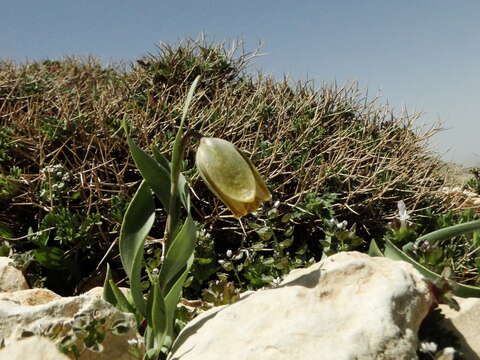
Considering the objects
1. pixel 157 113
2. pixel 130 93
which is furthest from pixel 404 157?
pixel 130 93

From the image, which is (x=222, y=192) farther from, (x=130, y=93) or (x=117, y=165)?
(x=130, y=93)

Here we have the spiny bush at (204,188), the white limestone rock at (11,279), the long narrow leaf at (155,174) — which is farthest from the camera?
the spiny bush at (204,188)

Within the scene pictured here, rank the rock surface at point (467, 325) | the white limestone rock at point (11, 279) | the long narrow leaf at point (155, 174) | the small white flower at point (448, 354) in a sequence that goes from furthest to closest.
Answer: the white limestone rock at point (11, 279) < the long narrow leaf at point (155, 174) < the rock surface at point (467, 325) < the small white flower at point (448, 354)

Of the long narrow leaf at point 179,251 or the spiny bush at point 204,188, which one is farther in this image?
the spiny bush at point 204,188

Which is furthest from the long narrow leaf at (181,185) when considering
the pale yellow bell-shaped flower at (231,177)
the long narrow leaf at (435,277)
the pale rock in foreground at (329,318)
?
the long narrow leaf at (435,277)

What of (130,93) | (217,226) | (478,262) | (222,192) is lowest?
(478,262)

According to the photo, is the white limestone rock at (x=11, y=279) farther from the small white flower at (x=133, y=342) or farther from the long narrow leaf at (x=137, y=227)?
the small white flower at (x=133, y=342)
